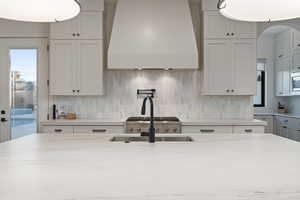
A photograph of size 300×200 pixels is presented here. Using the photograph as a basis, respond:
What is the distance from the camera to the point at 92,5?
12.8ft

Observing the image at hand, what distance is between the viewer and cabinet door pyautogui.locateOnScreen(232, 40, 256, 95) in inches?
153

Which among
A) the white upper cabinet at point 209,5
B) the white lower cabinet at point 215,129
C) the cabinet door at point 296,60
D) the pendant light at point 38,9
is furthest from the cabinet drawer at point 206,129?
the cabinet door at point 296,60

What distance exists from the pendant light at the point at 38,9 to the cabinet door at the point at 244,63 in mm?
2806

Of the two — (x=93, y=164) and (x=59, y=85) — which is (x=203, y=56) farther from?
(x=93, y=164)

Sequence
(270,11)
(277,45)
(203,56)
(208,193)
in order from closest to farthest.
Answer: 1. (208,193)
2. (270,11)
3. (203,56)
4. (277,45)

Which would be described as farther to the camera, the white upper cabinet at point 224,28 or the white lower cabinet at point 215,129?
the white upper cabinet at point 224,28

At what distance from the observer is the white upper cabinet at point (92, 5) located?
3906mm

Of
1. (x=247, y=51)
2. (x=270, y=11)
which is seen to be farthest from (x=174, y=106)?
(x=270, y=11)

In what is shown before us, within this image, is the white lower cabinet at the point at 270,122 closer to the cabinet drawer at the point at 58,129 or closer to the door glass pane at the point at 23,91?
the cabinet drawer at the point at 58,129

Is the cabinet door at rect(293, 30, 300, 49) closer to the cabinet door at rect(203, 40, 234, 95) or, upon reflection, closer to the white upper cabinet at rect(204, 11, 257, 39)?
the white upper cabinet at rect(204, 11, 257, 39)

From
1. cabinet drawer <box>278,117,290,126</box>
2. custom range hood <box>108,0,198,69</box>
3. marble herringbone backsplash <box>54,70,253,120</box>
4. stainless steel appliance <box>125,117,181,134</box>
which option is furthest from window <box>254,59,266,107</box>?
stainless steel appliance <box>125,117,181,134</box>

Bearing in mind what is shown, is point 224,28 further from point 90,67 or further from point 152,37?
point 90,67

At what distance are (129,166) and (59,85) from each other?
3.03 meters

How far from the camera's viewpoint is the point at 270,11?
168 cm
